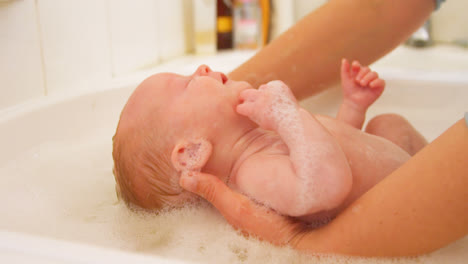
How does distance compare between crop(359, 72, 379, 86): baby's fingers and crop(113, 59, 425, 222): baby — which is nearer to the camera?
crop(113, 59, 425, 222): baby

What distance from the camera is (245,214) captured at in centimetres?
72

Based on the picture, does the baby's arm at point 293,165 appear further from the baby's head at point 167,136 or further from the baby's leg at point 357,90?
the baby's leg at point 357,90

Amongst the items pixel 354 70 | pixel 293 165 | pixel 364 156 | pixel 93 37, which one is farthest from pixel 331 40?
pixel 93 37

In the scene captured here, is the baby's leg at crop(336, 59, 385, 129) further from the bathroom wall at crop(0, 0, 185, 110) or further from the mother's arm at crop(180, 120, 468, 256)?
the bathroom wall at crop(0, 0, 185, 110)

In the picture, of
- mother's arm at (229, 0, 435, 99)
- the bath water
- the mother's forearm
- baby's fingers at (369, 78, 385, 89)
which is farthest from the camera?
mother's arm at (229, 0, 435, 99)

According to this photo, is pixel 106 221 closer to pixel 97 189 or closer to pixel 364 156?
pixel 97 189

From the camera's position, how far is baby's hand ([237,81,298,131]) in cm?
74

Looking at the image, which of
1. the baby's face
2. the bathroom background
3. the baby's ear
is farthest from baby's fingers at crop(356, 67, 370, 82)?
the bathroom background

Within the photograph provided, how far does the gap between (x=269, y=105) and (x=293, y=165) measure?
0.11 meters

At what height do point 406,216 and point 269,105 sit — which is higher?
point 269,105

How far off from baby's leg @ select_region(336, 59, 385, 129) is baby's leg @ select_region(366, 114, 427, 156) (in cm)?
6

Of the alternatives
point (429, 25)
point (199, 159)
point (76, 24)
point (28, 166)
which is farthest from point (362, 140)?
point (429, 25)

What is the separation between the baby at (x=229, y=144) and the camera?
71 cm

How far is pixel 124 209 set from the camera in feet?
2.72
